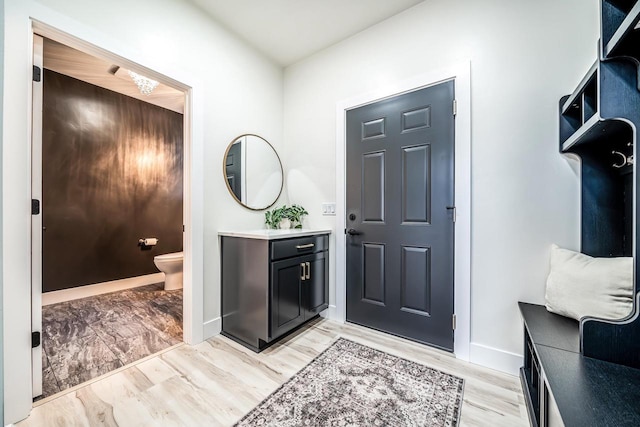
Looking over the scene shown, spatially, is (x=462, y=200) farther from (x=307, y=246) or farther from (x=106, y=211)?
(x=106, y=211)

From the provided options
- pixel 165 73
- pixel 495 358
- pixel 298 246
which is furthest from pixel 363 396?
pixel 165 73

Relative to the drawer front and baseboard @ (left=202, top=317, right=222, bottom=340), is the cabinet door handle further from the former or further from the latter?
baseboard @ (left=202, top=317, right=222, bottom=340)

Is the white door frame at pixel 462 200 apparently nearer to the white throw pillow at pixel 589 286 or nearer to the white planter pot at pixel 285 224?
the white throw pillow at pixel 589 286

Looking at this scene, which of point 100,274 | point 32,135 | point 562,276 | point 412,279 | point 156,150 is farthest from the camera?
point 156,150

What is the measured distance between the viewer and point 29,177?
1.32m

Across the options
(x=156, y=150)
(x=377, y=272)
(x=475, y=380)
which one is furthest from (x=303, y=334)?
(x=156, y=150)

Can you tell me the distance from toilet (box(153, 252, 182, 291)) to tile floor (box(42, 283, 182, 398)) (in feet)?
0.76

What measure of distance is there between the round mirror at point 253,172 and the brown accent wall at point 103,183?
213cm

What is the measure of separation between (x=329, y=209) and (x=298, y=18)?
1.69 metres

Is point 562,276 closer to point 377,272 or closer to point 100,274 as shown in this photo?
point 377,272

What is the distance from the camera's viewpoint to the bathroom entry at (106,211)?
7.32ft

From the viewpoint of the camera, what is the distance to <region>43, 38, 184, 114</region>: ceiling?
2.51 m

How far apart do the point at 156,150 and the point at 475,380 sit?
14.7 feet

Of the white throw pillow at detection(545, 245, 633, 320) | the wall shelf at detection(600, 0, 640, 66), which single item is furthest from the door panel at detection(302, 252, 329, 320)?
the wall shelf at detection(600, 0, 640, 66)
